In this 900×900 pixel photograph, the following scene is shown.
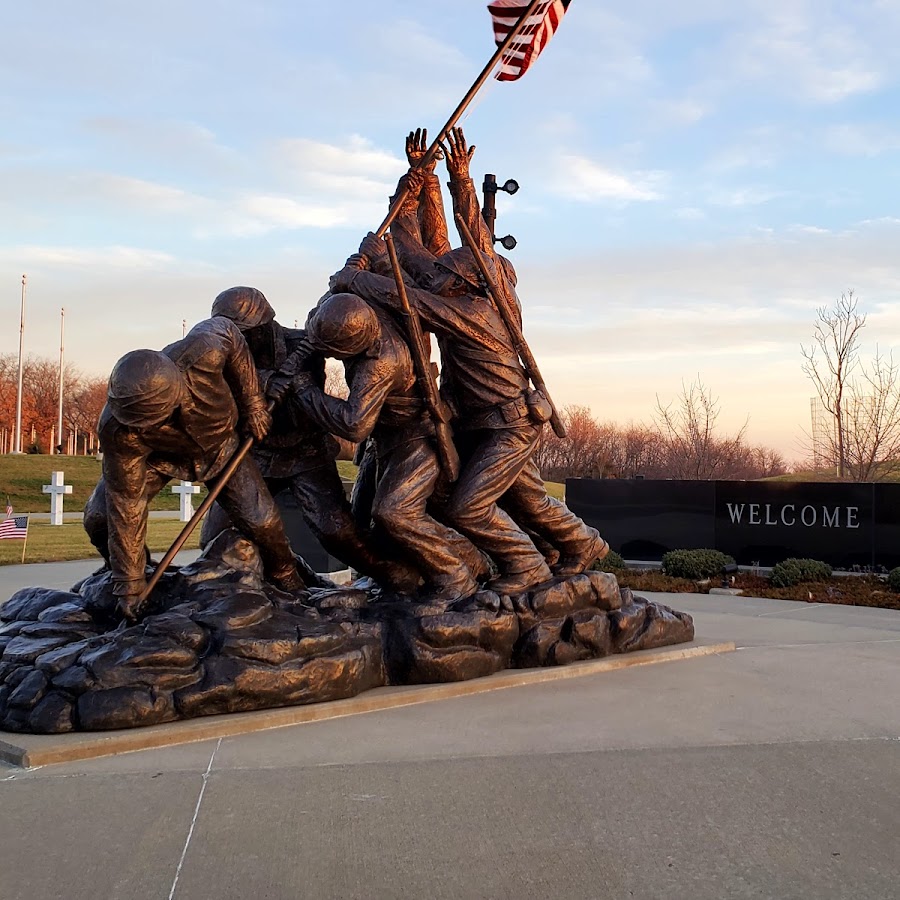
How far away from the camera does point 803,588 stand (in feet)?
36.4

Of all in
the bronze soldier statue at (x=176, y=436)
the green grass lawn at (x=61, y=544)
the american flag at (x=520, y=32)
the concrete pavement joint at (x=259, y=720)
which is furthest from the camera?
the green grass lawn at (x=61, y=544)

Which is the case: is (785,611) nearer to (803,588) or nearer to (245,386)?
(803,588)

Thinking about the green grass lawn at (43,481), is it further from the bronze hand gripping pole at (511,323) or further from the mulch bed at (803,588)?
the bronze hand gripping pole at (511,323)

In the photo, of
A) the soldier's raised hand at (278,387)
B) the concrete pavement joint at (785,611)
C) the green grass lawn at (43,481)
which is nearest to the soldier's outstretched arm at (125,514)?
the soldier's raised hand at (278,387)

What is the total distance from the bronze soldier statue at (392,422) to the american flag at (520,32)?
1941 mm

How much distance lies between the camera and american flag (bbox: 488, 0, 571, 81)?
246 inches

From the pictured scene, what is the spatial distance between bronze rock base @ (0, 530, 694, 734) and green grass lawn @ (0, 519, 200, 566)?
31.5ft

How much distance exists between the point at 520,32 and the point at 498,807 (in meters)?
4.85

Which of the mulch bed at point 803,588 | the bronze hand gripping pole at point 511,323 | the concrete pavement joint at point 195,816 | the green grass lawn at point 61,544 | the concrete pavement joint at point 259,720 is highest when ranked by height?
the bronze hand gripping pole at point 511,323

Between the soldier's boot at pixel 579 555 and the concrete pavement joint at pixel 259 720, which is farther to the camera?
the soldier's boot at pixel 579 555

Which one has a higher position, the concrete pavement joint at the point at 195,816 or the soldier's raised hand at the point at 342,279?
the soldier's raised hand at the point at 342,279

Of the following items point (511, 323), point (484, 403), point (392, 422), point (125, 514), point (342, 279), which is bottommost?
point (125, 514)

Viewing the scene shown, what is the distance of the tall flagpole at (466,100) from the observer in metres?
5.99

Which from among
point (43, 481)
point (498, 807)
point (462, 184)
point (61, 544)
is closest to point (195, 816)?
point (498, 807)
